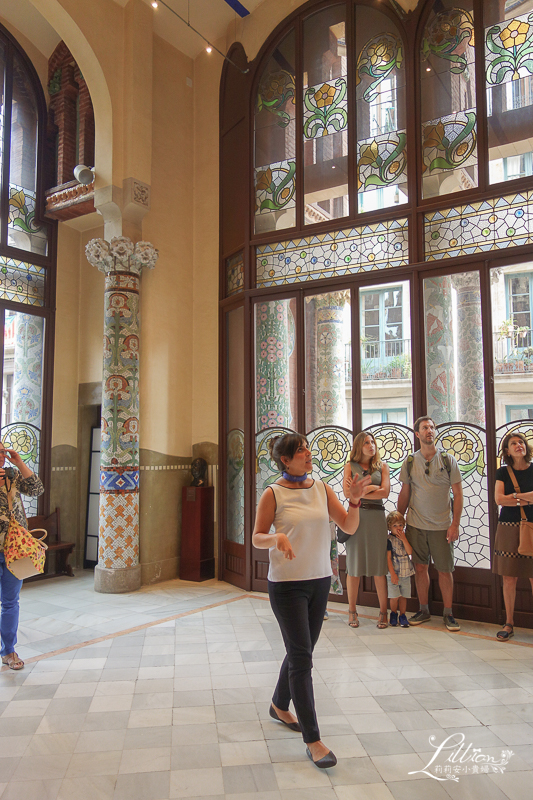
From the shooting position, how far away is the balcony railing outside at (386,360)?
5.73 m

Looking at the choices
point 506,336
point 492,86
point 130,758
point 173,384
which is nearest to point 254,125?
point 492,86

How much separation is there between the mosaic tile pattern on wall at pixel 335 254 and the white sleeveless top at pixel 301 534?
11.9 feet

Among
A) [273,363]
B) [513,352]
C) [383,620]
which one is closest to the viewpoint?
[383,620]

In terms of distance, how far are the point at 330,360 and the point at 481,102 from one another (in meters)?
2.75

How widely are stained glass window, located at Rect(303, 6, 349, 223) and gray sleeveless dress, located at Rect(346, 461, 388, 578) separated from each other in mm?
2943

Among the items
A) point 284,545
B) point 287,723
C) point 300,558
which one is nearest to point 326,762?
point 287,723

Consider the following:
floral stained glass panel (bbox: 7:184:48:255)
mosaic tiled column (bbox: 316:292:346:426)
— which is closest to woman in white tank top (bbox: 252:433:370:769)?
mosaic tiled column (bbox: 316:292:346:426)

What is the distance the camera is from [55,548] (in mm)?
7422

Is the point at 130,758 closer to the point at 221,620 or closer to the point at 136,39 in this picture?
the point at 221,620

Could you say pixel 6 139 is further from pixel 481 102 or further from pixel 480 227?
pixel 480 227

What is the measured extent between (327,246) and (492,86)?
6.78 feet

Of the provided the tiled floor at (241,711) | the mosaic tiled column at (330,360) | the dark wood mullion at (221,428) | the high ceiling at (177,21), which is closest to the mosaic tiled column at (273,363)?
the mosaic tiled column at (330,360)

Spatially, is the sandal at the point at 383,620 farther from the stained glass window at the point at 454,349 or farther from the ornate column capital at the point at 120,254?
the ornate column capital at the point at 120,254

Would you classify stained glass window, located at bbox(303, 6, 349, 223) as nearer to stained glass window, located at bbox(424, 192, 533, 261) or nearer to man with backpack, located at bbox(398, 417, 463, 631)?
stained glass window, located at bbox(424, 192, 533, 261)
